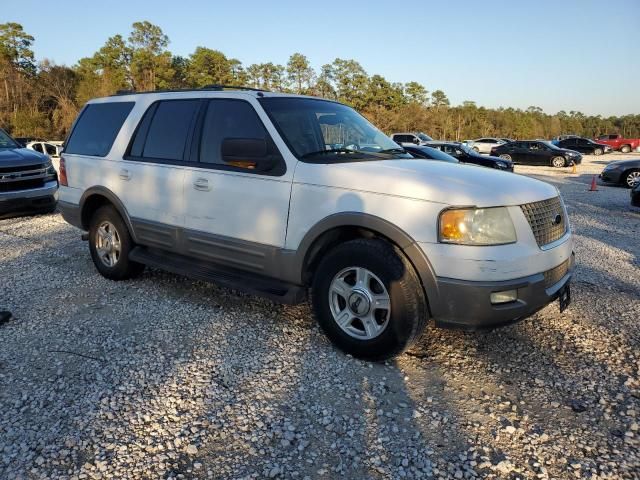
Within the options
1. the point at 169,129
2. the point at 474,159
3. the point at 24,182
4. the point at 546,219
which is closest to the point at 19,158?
the point at 24,182

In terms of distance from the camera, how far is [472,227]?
312cm

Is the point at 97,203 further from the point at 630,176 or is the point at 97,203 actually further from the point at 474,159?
the point at 630,176

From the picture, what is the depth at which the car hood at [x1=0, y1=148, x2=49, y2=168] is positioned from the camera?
28.7 ft

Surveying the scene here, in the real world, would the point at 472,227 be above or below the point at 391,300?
above

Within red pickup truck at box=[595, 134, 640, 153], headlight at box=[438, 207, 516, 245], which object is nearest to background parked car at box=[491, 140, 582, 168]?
red pickup truck at box=[595, 134, 640, 153]

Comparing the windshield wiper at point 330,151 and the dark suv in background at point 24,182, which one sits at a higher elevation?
the windshield wiper at point 330,151

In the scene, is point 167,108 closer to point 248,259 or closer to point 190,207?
point 190,207

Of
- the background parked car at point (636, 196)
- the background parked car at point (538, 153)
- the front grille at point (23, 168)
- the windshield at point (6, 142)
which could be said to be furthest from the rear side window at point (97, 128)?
the background parked car at point (538, 153)

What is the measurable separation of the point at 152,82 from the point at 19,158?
52.4 m

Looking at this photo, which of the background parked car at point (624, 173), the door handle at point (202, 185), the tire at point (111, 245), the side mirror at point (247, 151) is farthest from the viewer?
the background parked car at point (624, 173)

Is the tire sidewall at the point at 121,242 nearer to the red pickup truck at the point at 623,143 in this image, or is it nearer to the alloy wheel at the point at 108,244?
the alloy wheel at the point at 108,244

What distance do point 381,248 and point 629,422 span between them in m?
1.77

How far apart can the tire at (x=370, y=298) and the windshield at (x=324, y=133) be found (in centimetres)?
81

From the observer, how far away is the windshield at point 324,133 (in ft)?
12.9
